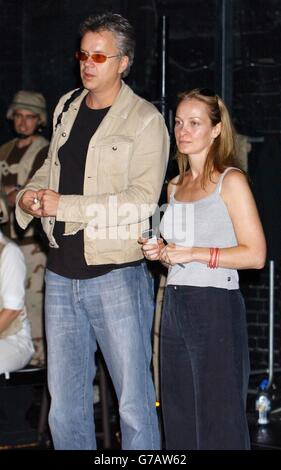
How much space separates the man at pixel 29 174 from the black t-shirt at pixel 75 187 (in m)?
2.39

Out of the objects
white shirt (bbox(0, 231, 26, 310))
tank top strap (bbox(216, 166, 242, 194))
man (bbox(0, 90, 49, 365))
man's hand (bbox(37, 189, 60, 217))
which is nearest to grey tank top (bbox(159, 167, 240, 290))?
tank top strap (bbox(216, 166, 242, 194))

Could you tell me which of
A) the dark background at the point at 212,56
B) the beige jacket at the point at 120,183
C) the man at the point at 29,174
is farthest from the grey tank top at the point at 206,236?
the man at the point at 29,174

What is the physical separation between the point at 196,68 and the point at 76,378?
3.07 m

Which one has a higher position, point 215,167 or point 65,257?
point 215,167

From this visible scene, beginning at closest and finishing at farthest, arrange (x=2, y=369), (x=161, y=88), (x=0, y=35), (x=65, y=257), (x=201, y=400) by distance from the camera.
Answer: (x=201, y=400)
(x=65, y=257)
(x=2, y=369)
(x=161, y=88)
(x=0, y=35)

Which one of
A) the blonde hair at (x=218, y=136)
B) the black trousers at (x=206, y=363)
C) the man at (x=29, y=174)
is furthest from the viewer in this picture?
the man at (x=29, y=174)

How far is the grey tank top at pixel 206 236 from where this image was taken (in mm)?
3223

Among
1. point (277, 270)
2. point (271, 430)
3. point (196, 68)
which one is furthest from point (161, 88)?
point (271, 430)

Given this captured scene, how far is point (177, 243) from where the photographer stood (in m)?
3.30

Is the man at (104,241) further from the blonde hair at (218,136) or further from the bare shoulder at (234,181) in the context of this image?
the bare shoulder at (234,181)

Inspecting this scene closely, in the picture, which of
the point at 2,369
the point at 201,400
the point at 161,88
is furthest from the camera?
the point at 161,88

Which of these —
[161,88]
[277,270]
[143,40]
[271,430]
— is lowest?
[271,430]

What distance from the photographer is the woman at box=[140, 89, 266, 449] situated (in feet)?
10.4

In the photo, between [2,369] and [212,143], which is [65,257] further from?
[2,369]
